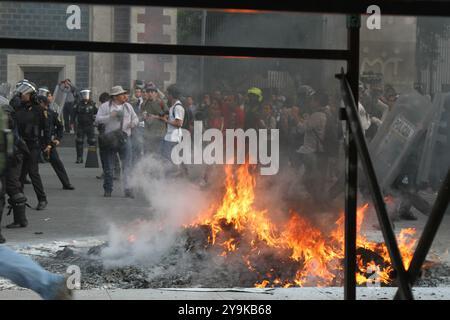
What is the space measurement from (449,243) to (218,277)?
9.66ft

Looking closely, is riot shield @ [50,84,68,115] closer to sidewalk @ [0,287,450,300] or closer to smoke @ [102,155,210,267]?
smoke @ [102,155,210,267]

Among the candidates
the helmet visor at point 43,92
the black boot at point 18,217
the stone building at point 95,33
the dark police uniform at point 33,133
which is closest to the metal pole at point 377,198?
the stone building at point 95,33

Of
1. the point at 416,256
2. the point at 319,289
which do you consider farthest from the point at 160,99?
the point at 416,256

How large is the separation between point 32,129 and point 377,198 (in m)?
7.36

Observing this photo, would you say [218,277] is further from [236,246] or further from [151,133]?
[151,133]

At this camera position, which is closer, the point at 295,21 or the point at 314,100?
the point at 295,21

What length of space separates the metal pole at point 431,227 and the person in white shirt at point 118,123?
691cm

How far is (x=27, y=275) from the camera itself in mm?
3764

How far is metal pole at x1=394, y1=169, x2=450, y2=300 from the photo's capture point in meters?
2.75

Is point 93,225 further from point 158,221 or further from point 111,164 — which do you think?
point 111,164

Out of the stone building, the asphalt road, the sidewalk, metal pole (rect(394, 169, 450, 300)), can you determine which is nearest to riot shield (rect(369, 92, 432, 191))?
the asphalt road

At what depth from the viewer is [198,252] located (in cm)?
653

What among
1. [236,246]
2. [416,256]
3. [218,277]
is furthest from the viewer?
[236,246]

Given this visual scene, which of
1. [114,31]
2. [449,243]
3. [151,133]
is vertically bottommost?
[449,243]
